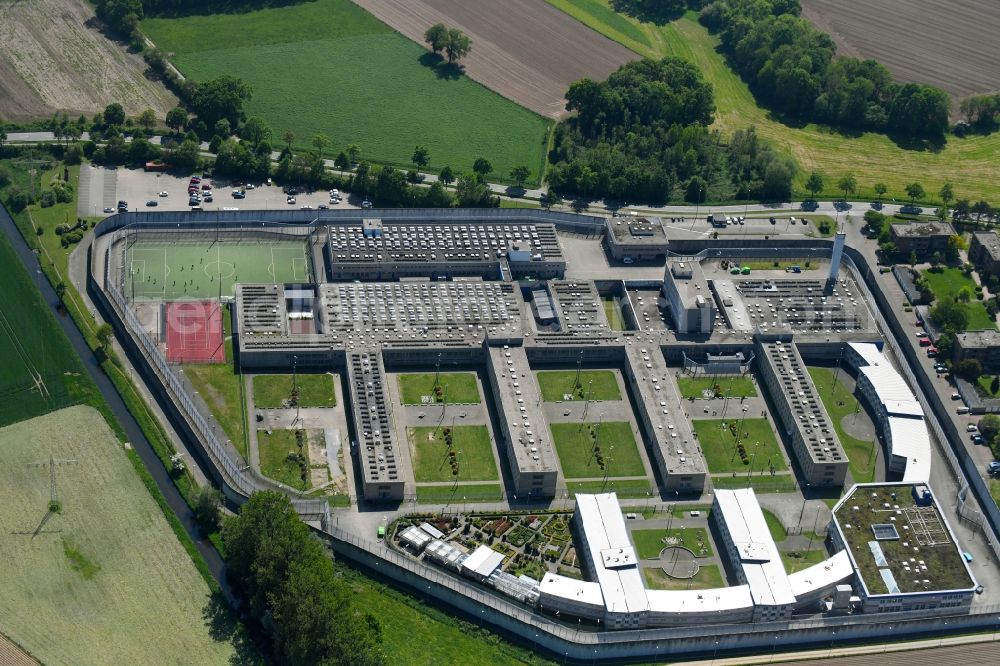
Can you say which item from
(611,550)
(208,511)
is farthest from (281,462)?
(611,550)

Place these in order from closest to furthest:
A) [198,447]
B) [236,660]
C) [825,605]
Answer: [236,660] < [825,605] < [198,447]

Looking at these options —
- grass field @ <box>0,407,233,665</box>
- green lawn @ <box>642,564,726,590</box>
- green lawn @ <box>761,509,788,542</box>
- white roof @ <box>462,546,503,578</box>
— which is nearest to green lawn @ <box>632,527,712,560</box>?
green lawn @ <box>642,564,726,590</box>

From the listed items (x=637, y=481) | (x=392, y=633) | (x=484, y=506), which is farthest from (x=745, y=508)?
(x=392, y=633)

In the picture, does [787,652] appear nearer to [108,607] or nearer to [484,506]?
[484,506]

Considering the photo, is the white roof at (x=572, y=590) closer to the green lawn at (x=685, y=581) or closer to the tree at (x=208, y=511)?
the green lawn at (x=685, y=581)

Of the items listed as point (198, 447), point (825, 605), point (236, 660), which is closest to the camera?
point (236, 660)
